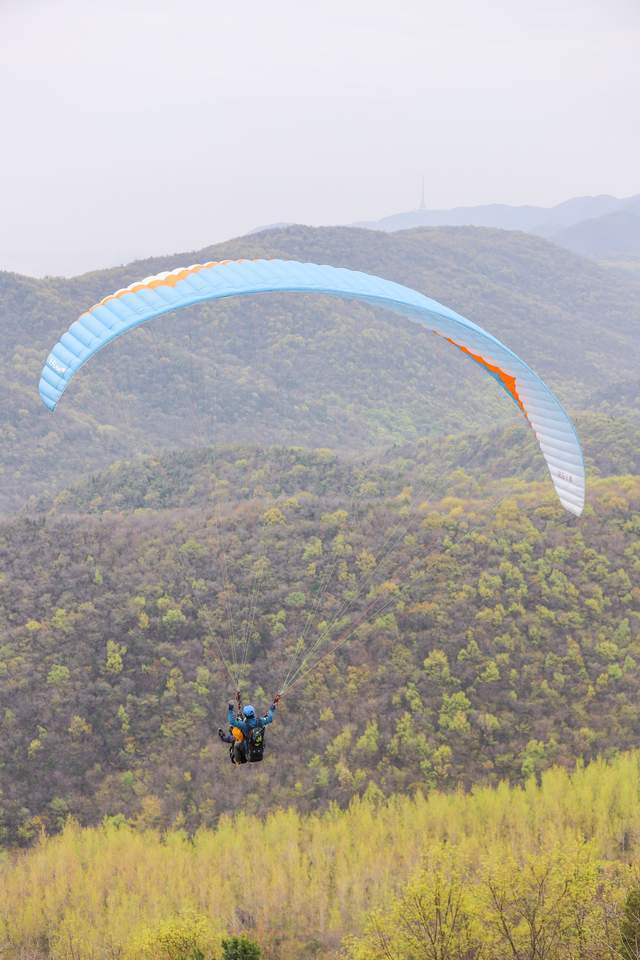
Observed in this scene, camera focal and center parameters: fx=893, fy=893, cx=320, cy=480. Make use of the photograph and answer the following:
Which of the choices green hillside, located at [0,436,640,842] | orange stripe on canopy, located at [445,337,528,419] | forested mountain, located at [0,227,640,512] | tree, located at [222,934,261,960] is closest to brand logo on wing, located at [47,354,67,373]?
orange stripe on canopy, located at [445,337,528,419]

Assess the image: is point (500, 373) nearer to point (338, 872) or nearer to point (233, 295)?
point (233, 295)

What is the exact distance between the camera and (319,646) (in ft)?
113

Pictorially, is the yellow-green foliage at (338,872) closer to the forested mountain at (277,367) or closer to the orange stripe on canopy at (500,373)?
the orange stripe on canopy at (500,373)

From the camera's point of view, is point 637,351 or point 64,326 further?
point 637,351

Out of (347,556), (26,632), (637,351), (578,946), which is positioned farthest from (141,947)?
(637,351)

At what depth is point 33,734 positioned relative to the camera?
103ft

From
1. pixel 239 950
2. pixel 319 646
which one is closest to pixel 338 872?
pixel 239 950

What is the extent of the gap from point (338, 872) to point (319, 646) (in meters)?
10.6

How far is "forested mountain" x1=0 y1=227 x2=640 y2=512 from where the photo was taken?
9400cm

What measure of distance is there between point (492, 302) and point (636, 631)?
123079 mm

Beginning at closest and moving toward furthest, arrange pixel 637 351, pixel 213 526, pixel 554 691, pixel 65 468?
Result: pixel 554 691
pixel 213 526
pixel 65 468
pixel 637 351

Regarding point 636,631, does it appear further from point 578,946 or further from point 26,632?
→ point 26,632

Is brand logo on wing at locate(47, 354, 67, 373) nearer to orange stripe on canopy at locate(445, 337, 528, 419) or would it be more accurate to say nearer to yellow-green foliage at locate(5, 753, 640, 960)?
orange stripe on canopy at locate(445, 337, 528, 419)

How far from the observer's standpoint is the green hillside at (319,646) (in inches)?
1164
